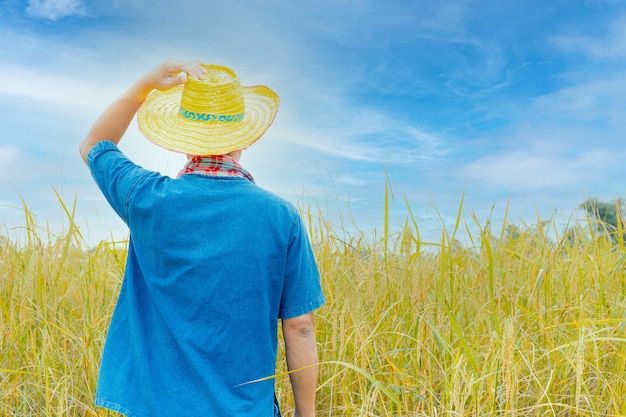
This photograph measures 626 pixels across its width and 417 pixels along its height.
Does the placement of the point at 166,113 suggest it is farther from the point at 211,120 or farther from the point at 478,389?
the point at 478,389

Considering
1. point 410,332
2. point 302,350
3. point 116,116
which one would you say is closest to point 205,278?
point 302,350

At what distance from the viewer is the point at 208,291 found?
6.10 feet

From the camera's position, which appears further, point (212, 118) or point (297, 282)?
point (212, 118)

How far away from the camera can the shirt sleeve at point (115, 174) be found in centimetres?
196

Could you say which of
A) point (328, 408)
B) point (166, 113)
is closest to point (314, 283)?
point (166, 113)

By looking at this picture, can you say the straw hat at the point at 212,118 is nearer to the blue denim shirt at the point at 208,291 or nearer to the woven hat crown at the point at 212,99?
the woven hat crown at the point at 212,99

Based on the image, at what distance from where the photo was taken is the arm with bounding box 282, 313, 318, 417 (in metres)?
1.95

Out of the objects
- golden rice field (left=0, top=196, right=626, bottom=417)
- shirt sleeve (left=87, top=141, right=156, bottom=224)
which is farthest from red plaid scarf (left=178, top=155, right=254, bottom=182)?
golden rice field (left=0, top=196, right=626, bottom=417)

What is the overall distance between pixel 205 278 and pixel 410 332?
149 centimetres

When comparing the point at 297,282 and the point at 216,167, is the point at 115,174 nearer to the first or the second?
the point at 216,167

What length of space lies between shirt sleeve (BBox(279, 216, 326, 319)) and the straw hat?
358 millimetres

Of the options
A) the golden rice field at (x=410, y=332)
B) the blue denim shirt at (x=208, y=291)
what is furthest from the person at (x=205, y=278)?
the golden rice field at (x=410, y=332)

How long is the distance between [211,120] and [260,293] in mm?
610

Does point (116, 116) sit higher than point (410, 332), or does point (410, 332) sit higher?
point (116, 116)
